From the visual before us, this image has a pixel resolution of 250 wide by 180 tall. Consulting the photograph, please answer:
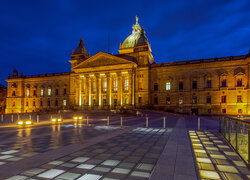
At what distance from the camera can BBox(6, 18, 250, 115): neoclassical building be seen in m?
40.2

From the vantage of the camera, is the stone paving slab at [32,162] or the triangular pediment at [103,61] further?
the triangular pediment at [103,61]

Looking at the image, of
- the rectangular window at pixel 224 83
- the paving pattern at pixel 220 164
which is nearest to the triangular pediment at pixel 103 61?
the rectangular window at pixel 224 83

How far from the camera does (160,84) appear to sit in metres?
47.5

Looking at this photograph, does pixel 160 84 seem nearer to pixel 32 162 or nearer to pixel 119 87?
pixel 119 87

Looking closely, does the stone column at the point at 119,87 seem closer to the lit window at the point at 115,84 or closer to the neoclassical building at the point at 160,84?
the neoclassical building at the point at 160,84

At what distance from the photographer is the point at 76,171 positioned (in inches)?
196

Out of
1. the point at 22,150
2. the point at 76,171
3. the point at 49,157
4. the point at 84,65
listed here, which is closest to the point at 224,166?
the point at 76,171

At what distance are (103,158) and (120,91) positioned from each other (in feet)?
135

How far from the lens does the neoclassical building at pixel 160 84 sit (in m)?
40.2

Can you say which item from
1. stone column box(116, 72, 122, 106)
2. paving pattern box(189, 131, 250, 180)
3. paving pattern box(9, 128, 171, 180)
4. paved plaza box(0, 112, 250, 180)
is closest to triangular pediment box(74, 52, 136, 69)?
stone column box(116, 72, 122, 106)

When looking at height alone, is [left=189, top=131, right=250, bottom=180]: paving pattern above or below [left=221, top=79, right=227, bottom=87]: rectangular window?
below

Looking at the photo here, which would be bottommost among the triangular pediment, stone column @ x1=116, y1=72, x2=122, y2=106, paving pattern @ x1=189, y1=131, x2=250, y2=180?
paving pattern @ x1=189, y1=131, x2=250, y2=180

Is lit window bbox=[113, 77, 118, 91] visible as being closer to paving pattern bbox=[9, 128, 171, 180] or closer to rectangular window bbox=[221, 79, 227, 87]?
rectangular window bbox=[221, 79, 227, 87]

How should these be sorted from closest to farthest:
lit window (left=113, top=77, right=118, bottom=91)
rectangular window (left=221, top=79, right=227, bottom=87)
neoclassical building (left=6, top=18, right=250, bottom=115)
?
neoclassical building (left=6, top=18, right=250, bottom=115) → rectangular window (left=221, top=79, right=227, bottom=87) → lit window (left=113, top=77, right=118, bottom=91)
